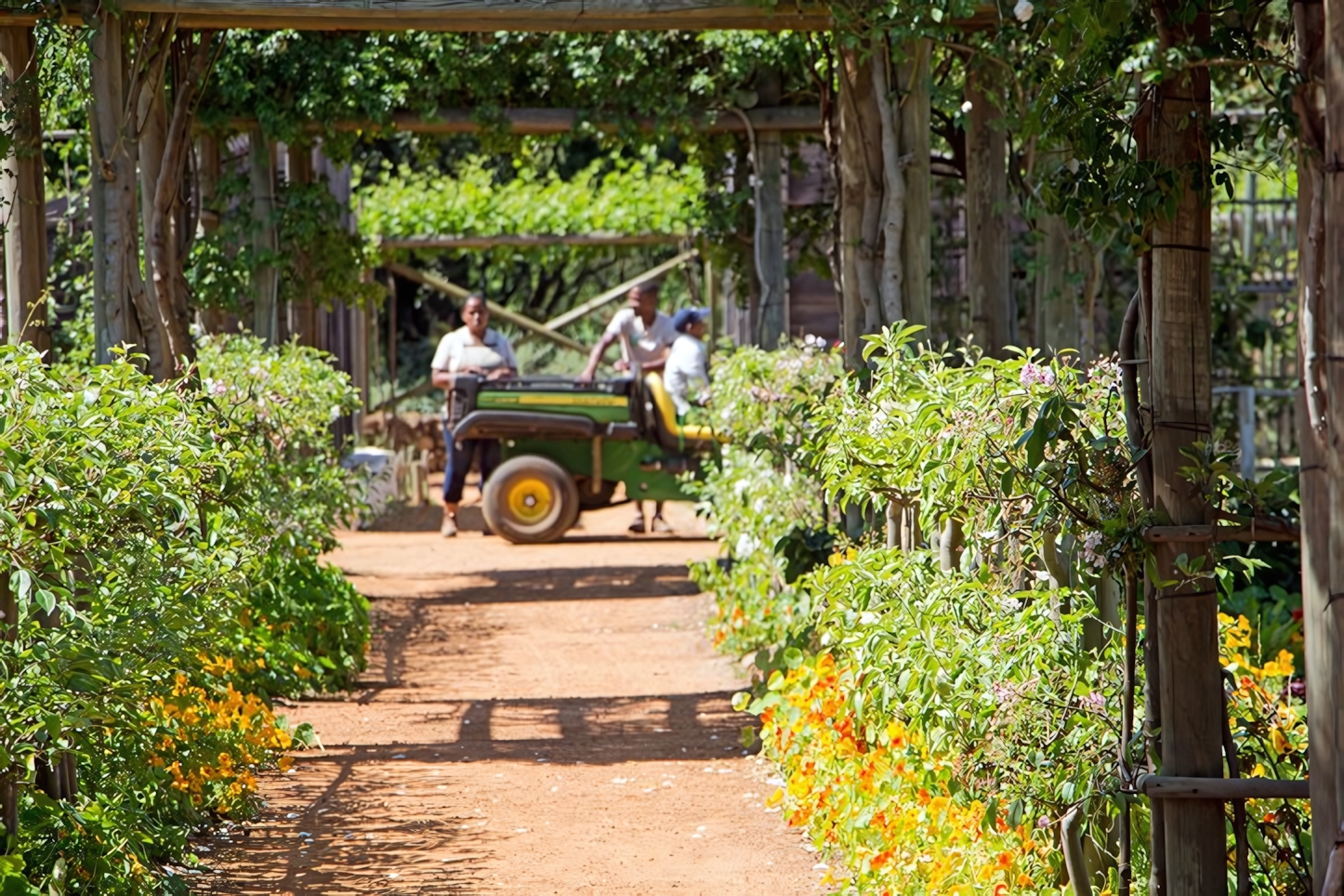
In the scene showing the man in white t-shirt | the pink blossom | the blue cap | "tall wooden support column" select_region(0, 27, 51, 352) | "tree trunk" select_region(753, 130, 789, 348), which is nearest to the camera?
the pink blossom

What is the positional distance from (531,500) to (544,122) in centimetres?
286

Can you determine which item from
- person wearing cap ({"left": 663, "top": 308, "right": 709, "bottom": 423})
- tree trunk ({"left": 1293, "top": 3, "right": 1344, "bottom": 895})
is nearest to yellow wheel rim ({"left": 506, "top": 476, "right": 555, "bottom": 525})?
person wearing cap ({"left": 663, "top": 308, "right": 709, "bottom": 423})

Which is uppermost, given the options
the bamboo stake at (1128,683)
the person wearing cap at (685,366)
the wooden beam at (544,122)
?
the wooden beam at (544,122)

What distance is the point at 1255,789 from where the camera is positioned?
2.96 meters

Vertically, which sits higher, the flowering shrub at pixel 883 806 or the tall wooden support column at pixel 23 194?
the tall wooden support column at pixel 23 194

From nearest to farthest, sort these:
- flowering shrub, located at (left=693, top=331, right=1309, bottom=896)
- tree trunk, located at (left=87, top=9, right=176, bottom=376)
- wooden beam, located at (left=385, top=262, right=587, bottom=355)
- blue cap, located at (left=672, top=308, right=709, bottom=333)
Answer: flowering shrub, located at (left=693, top=331, right=1309, bottom=896)
tree trunk, located at (left=87, top=9, right=176, bottom=376)
blue cap, located at (left=672, top=308, right=709, bottom=333)
wooden beam, located at (left=385, top=262, right=587, bottom=355)

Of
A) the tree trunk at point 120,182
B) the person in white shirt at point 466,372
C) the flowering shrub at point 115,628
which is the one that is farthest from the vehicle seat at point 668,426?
the flowering shrub at point 115,628

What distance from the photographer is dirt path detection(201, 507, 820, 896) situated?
4609 millimetres

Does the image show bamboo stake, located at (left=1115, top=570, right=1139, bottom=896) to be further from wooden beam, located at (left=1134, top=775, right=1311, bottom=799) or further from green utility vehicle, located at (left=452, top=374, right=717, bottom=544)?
green utility vehicle, located at (left=452, top=374, right=717, bottom=544)

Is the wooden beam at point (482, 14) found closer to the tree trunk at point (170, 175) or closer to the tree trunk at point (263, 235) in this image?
the tree trunk at point (170, 175)

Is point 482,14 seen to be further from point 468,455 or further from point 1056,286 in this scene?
point 468,455

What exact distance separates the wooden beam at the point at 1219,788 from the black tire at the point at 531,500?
30.1 ft

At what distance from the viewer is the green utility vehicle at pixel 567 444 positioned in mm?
11820

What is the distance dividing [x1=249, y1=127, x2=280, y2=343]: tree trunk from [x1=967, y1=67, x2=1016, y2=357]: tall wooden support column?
478 cm
